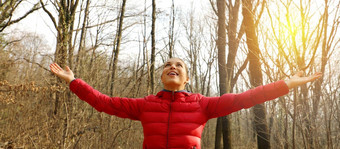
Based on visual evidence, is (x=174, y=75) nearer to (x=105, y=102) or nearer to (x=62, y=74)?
(x=105, y=102)

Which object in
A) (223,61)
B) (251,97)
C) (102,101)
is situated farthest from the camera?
(223,61)

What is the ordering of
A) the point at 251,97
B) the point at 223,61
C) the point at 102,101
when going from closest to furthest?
the point at 251,97, the point at 102,101, the point at 223,61

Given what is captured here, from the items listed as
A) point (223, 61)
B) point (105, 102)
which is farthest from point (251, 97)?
point (223, 61)

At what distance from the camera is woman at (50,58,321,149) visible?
6.42 ft

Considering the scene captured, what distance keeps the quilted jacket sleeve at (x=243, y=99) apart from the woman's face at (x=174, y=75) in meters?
0.26

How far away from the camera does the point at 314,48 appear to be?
3107 mm

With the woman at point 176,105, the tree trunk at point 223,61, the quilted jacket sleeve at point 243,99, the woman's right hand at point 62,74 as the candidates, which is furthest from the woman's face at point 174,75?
the tree trunk at point 223,61

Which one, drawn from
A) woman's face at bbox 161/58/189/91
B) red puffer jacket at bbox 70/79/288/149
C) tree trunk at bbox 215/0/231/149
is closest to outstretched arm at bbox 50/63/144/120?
red puffer jacket at bbox 70/79/288/149

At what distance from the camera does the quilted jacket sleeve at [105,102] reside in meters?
2.14

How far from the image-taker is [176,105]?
6.79ft

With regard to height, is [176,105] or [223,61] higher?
[223,61]

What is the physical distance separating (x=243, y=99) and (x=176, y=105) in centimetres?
54

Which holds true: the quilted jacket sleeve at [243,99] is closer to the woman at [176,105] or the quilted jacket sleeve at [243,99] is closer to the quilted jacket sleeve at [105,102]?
the woman at [176,105]

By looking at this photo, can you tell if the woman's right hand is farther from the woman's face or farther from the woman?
the woman's face
